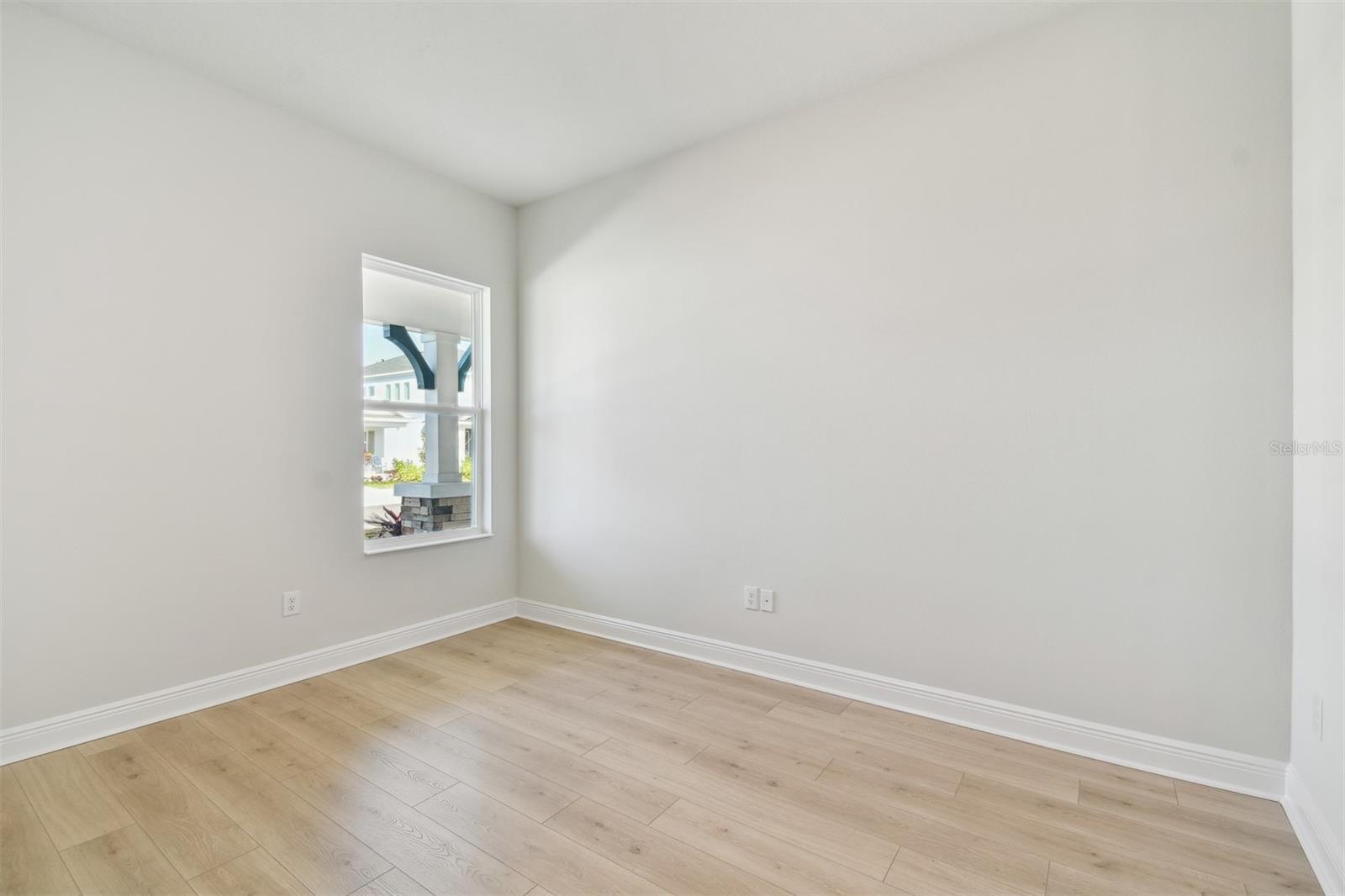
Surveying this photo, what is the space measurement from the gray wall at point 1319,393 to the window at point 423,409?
3.70 m

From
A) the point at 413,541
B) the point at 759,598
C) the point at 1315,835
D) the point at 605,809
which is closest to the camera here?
the point at 1315,835

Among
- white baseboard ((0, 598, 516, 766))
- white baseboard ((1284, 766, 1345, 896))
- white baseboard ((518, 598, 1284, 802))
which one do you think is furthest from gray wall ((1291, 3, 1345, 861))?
white baseboard ((0, 598, 516, 766))

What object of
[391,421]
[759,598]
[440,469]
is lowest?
[759,598]

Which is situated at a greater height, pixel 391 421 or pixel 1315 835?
pixel 391 421

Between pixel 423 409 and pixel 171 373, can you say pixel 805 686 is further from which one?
pixel 171 373

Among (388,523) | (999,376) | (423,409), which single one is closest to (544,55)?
(423,409)

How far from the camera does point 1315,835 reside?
66.4 inches

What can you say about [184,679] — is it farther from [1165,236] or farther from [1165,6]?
[1165,6]

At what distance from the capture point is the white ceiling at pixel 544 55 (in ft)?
7.64

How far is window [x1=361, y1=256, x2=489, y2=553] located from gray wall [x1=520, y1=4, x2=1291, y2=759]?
1.03 m

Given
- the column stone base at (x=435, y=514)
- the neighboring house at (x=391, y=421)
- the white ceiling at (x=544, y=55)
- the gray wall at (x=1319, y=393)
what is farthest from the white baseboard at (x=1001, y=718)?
the white ceiling at (x=544, y=55)

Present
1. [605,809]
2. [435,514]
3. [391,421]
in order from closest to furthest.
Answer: [605,809]
[391,421]
[435,514]

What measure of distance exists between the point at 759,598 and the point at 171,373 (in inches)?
109

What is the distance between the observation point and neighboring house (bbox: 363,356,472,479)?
11.1ft
